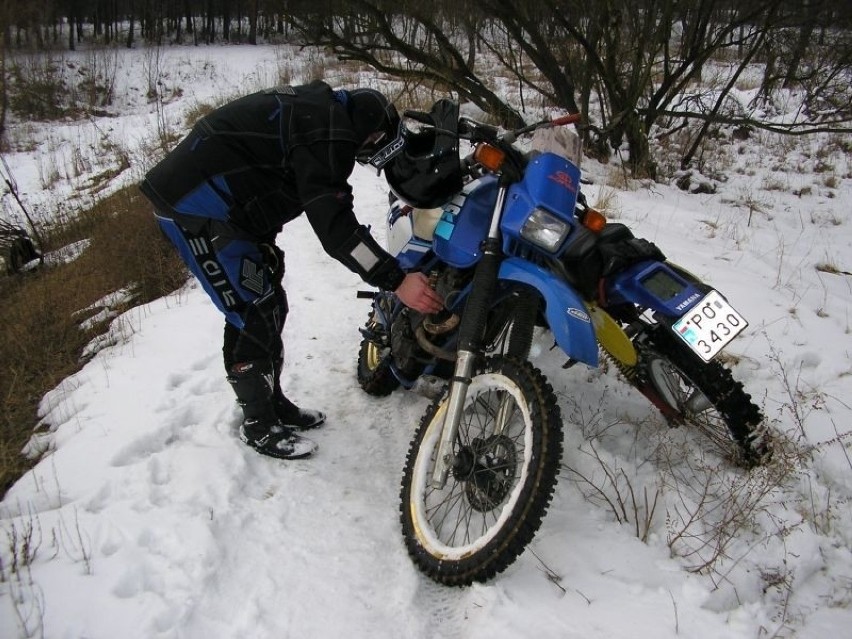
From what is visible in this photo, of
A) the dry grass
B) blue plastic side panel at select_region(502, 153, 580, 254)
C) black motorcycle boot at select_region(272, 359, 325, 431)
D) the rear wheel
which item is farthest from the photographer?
the dry grass

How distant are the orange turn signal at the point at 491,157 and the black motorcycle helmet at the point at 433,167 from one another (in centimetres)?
22

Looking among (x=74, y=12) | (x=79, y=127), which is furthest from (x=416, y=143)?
(x=74, y=12)

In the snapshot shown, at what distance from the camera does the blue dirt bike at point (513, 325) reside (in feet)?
6.40

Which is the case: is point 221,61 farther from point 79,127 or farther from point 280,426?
point 280,426

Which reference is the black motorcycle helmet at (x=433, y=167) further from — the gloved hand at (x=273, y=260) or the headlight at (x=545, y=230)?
the gloved hand at (x=273, y=260)

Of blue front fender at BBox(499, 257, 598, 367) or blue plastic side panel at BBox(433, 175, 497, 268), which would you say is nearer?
blue front fender at BBox(499, 257, 598, 367)

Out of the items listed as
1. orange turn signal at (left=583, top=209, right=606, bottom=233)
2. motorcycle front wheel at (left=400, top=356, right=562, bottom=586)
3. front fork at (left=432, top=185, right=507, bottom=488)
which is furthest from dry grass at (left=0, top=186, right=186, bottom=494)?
orange turn signal at (left=583, top=209, right=606, bottom=233)

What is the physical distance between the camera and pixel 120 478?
2381 mm

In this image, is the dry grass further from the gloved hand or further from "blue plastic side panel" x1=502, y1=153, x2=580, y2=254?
"blue plastic side panel" x1=502, y1=153, x2=580, y2=254

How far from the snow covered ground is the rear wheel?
0.12 meters

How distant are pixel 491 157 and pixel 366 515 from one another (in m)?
1.53

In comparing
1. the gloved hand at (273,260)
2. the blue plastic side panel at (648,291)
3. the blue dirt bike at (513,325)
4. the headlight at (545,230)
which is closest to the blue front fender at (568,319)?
the blue dirt bike at (513,325)

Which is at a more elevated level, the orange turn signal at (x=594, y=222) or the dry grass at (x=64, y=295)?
the orange turn signal at (x=594, y=222)

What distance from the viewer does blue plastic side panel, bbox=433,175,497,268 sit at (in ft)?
8.00
